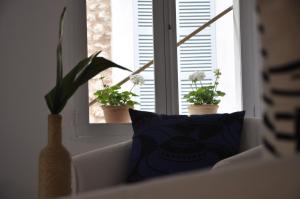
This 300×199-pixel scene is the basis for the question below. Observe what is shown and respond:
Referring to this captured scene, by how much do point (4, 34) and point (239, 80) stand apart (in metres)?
1.53

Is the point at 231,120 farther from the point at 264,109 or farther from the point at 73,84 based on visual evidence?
the point at 264,109

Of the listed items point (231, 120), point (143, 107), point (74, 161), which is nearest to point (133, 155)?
point (74, 161)

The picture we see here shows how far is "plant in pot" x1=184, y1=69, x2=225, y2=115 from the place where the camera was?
295 cm

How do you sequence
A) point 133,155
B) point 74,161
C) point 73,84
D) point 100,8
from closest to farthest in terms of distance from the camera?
point 73,84 → point 74,161 → point 133,155 → point 100,8

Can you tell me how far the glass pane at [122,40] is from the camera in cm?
303

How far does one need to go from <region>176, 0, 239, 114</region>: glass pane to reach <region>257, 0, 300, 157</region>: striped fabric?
9.27 ft

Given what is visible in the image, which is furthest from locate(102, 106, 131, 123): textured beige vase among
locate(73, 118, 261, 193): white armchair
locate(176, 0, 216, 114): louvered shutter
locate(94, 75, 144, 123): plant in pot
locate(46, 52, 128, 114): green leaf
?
locate(46, 52, 128, 114): green leaf

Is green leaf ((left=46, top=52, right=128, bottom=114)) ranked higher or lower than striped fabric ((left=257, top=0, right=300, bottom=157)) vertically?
higher

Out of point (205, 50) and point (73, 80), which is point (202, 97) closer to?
point (205, 50)

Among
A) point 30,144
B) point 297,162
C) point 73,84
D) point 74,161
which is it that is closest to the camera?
point 297,162

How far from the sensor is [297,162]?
17 centimetres

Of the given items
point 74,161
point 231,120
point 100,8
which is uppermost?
point 100,8

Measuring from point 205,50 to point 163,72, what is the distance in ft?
1.03

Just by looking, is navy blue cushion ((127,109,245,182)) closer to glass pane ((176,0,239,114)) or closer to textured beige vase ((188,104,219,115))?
textured beige vase ((188,104,219,115))
